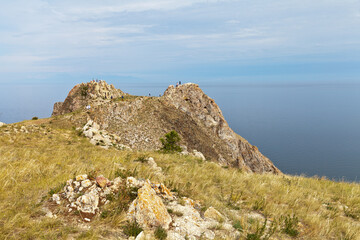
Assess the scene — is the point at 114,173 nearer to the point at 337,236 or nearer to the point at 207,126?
the point at 337,236

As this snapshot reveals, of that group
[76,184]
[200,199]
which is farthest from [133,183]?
[200,199]

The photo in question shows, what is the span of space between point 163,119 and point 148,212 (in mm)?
41165

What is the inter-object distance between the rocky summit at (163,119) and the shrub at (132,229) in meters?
32.0

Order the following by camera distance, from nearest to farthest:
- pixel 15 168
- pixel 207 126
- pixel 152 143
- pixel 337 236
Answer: pixel 337 236 → pixel 15 168 → pixel 152 143 → pixel 207 126

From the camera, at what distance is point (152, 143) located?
1563 inches

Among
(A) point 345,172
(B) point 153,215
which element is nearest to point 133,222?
(B) point 153,215

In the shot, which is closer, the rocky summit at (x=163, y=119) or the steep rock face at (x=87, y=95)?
the rocky summit at (x=163, y=119)

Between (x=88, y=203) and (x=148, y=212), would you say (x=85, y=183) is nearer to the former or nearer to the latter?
(x=88, y=203)

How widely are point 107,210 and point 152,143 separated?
114 feet

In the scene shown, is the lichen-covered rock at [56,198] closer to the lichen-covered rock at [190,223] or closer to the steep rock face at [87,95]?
the lichen-covered rock at [190,223]

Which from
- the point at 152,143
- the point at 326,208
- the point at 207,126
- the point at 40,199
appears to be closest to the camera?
the point at 40,199

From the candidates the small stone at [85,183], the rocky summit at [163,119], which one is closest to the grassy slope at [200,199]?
the small stone at [85,183]

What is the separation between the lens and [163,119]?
4609cm

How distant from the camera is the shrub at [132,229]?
4656mm
